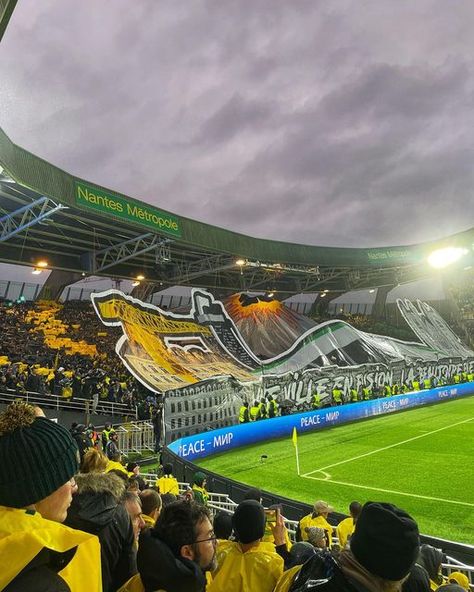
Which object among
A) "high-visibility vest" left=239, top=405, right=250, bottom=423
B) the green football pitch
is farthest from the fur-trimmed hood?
"high-visibility vest" left=239, top=405, right=250, bottom=423

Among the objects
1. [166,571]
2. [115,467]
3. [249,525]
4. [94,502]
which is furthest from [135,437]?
[166,571]

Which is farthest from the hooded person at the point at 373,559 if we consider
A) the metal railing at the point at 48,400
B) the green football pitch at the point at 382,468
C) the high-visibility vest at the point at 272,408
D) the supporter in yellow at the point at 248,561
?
the high-visibility vest at the point at 272,408

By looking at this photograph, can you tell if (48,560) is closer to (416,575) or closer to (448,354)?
(416,575)

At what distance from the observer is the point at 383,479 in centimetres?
1473

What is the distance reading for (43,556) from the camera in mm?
1562

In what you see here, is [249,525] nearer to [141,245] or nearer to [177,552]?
[177,552]

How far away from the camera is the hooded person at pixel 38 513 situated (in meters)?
1.53

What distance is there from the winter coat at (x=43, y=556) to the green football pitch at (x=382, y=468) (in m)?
10.3

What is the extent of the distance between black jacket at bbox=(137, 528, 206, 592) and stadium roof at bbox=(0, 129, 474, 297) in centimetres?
1636

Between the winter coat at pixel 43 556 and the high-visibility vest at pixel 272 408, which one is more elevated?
the winter coat at pixel 43 556

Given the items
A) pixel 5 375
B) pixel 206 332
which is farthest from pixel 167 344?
pixel 5 375

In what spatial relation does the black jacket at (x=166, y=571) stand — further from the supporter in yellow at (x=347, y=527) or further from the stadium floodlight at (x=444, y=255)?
the stadium floodlight at (x=444, y=255)

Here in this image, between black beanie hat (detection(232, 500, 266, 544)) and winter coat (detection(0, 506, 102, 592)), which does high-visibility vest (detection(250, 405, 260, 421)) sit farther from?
winter coat (detection(0, 506, 102, 592))

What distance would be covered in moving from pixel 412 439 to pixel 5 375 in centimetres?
1950
